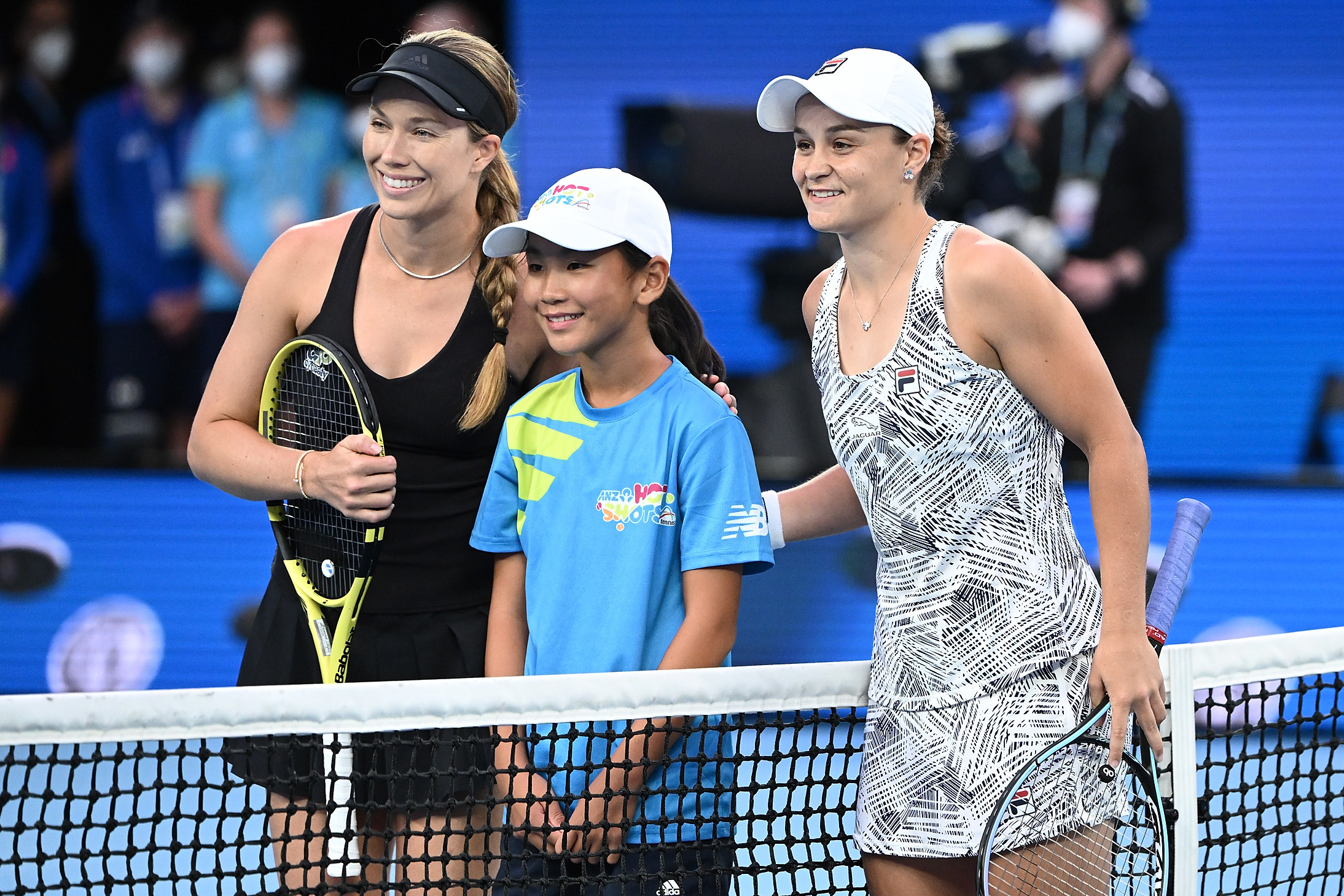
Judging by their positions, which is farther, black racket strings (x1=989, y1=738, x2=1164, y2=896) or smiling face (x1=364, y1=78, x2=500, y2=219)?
smiling face (x1=364, y1=78, x2=500, y2=219)

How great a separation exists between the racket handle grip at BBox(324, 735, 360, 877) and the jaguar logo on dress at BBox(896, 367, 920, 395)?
966 mm

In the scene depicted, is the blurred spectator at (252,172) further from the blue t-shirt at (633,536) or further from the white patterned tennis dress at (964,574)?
the white patterned tennis dress at (964,574)

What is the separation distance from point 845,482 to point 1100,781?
67 cm

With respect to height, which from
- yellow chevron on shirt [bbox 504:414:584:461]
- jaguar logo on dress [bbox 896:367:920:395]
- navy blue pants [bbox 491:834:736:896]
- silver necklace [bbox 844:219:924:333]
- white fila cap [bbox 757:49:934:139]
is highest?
white fila cap [bbox 757:49:934:139]

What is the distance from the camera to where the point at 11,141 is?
23.0 ft

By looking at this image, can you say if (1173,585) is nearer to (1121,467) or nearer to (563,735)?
(1121,467)

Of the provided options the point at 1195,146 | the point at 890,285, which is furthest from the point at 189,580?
the point at 890,285

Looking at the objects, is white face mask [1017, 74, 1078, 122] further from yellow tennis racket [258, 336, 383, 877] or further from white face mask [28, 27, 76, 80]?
white face mask [28, 27, 76, 80]

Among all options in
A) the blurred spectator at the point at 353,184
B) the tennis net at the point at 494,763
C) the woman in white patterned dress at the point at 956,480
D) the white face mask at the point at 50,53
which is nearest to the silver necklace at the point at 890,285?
the woman in white patterned dress at the point at 956,480

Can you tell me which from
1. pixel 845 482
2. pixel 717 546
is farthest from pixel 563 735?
pixel 845 482

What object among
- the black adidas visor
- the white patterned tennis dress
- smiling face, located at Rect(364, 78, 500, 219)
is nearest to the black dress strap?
smiling face, located at Rect(364, 78, 500, 219)

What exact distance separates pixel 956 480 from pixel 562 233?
752 mm

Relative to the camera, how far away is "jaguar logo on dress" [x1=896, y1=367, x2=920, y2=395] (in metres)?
2.10

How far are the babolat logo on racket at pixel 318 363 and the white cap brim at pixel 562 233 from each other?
367mm
